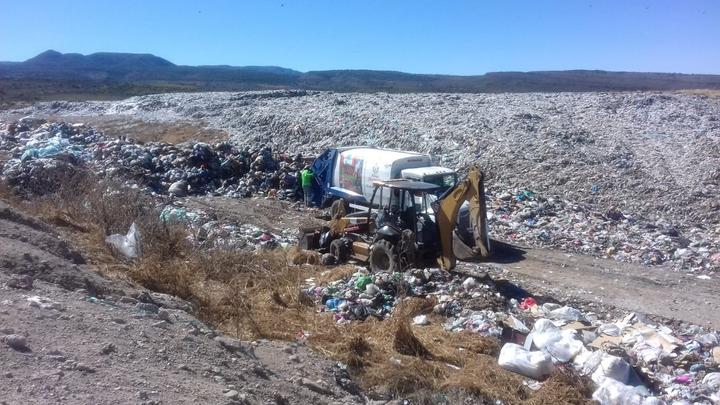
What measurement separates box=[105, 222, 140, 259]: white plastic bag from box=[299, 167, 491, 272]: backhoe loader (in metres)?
3.94

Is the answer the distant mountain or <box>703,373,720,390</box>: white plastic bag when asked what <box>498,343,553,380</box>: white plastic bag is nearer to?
<box>703,373,720,390</box>: white plastic bag

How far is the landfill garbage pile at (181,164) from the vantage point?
1891 centimetres

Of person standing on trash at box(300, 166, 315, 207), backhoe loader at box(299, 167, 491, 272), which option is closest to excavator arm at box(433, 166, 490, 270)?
backhoe loader at box(299, 167, 491, 272)

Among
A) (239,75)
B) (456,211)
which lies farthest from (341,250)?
(239,75)

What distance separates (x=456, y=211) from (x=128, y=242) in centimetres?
496

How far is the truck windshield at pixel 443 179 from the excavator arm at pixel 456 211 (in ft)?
7.59

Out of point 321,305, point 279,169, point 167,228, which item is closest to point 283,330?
point 321,305

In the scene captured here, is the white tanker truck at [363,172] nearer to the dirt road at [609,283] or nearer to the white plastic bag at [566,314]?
the dirt road at [609,283]

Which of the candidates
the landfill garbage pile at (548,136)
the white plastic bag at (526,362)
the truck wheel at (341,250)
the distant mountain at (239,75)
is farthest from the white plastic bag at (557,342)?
the distant mountain at (239,75)

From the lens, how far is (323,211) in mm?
16984

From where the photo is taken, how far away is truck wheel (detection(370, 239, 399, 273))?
10961mm

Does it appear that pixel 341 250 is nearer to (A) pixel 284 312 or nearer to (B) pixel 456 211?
(B) pixel 456 211

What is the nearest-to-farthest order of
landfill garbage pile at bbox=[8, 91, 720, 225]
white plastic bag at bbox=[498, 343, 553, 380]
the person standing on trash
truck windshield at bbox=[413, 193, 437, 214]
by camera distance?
white plastic bag at bbox=[498, 343, 553, 380] → truck windshield at bbox=[413, 193, 437, 214] → the person standing on trash → landfill garbage pile at bbox=[8, 91, 720, 225]

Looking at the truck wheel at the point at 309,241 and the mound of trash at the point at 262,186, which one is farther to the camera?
the mound of trash at the point at 262,186
